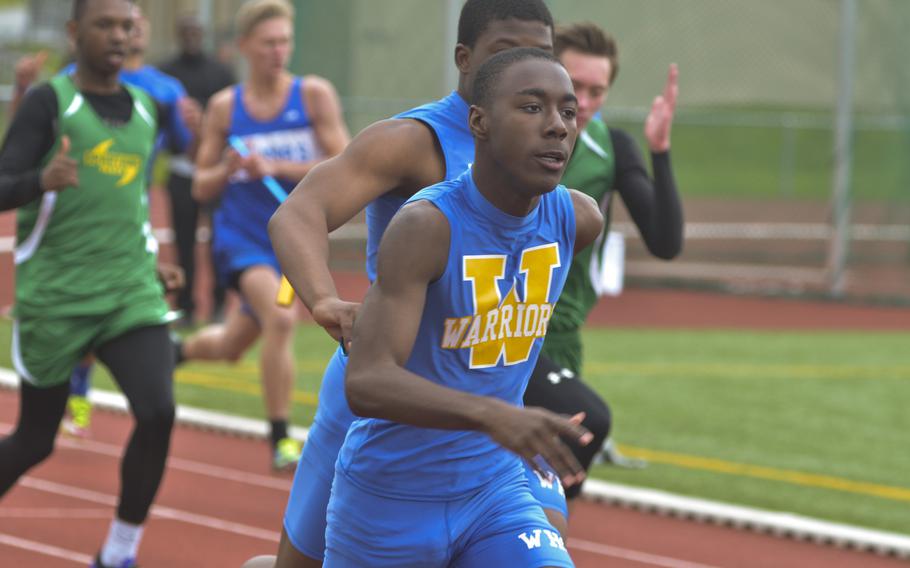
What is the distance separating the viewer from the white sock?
582 cm

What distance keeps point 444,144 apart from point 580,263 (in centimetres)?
140

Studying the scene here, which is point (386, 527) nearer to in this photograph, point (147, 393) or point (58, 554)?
point (147, 393)

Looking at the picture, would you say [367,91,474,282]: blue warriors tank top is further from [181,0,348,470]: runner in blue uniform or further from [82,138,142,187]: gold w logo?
[181,0,348,470]: runner in blue uniform

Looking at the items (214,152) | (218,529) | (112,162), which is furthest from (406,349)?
(214,152)

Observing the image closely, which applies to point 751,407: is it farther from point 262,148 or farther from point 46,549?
point 46,549

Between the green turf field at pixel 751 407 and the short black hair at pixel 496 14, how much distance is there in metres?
4.15

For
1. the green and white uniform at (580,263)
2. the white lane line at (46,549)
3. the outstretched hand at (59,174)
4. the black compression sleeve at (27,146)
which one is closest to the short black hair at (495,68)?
the green and white uniform at (580,263)

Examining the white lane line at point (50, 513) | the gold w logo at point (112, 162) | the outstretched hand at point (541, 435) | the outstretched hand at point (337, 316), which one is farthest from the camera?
the white lane line at point (50, 513)

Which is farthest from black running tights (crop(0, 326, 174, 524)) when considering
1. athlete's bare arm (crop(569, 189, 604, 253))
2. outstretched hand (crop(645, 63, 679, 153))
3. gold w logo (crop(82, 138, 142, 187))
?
athlete's bare arm (crop(569, 189, 604, 253))

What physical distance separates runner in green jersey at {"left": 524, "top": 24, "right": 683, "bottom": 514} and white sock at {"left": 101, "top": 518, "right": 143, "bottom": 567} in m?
1.58

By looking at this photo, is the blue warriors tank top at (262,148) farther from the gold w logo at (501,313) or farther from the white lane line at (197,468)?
the gold w logo at (501,313)

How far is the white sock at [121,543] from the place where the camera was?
5.82 meters

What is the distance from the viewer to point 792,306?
1662 centimetres

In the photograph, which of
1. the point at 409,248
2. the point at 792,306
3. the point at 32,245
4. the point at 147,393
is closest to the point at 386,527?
the point at 409,248
